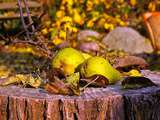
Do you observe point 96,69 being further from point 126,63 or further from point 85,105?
point 126,63

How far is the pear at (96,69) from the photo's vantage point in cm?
274

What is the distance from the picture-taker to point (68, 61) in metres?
2.82

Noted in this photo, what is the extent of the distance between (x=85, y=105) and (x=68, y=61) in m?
0.40

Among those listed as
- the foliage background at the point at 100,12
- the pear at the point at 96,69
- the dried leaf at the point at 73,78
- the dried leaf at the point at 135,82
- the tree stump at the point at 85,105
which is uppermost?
the pear at the point at 96,69

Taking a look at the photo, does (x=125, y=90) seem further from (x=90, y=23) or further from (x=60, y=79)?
(x=90, y=23)

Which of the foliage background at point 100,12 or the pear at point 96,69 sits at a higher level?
the pear at point 96,69

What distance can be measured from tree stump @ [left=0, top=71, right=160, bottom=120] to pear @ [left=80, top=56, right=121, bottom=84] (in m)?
0.14

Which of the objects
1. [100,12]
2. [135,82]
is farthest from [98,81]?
[100,12]

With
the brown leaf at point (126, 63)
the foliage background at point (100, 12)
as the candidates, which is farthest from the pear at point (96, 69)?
the foliage background at point (100, 12)

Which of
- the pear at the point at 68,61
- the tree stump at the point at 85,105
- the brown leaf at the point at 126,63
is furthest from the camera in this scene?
the brown leaf at the point at 126,63

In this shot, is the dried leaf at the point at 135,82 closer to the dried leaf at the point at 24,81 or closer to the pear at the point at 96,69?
the pear at the point at 96,69

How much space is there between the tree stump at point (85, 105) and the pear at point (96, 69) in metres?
0.14

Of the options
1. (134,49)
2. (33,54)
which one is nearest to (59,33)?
(33,54)

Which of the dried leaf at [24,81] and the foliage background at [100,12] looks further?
the foliage background at [100,12]
